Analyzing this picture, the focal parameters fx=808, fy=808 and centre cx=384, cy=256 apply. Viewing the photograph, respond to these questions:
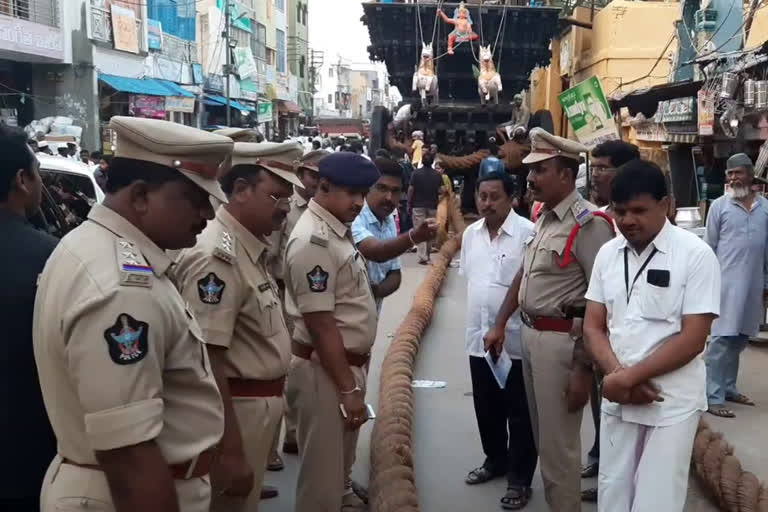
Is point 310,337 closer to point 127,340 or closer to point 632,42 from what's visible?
Result: point 127,340

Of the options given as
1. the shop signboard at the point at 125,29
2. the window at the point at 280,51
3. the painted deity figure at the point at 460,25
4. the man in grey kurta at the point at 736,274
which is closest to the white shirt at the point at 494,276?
the man in grey kurta at the point at 736,274

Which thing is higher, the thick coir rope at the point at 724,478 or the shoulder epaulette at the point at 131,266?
the shoulder epaulette at the point at 131,266

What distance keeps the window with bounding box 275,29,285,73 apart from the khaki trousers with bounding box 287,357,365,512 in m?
46.5

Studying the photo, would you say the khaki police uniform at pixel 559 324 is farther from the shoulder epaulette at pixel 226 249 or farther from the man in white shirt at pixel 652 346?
the shoulder epaulette at pixel 226 249

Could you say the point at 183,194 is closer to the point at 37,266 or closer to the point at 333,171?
the point at 37,266

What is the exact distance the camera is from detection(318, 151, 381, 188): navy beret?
3.27 metres

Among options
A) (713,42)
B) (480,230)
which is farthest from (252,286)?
(713,42)

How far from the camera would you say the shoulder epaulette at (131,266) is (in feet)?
5.48

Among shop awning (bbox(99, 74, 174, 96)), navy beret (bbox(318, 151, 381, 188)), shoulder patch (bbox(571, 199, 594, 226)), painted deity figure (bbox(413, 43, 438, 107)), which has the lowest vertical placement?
shoulder patch (bbox(571, 199, 594, 226))

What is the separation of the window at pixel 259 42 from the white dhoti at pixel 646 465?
134ft

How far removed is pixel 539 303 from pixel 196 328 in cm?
194

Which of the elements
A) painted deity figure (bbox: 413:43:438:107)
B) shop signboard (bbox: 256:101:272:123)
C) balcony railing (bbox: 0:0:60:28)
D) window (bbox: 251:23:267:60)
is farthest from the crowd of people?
window (bbox: 251:23:267:60)

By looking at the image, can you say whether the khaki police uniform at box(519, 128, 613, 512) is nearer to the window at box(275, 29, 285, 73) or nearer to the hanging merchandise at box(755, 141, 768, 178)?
the hanging merchandise at box(755, 141, 768, 178)

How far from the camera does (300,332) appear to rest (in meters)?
3.34
